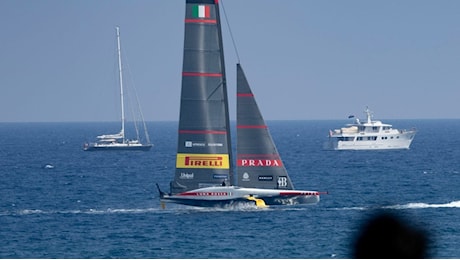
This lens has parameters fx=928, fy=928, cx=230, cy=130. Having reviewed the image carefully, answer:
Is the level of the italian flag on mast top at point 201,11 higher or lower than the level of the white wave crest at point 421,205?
higher

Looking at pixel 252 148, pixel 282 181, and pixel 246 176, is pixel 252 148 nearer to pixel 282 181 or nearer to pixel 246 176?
pixel 246 176

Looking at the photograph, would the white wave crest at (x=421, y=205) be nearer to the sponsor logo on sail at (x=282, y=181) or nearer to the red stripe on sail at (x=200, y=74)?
the sponsor logo on sail at (x=282, y=181)

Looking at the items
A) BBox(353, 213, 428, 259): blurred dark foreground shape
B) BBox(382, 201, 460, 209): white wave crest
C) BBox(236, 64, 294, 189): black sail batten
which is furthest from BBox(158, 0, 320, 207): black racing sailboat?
BBox(353, 213, 428, 259): blurred dark foreground shape

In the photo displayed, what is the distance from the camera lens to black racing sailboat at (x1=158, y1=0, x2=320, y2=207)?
166 ft

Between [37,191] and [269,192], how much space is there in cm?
2825

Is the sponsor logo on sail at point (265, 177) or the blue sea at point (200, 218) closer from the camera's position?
the blue sea at point (200, 218)

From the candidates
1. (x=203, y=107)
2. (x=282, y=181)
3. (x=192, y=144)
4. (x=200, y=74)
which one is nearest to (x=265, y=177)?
(x=282, y=181)

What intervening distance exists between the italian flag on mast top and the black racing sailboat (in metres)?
0.05

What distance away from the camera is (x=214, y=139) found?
2024 inches

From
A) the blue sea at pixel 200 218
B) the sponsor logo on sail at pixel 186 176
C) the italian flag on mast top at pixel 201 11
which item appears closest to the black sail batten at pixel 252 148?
the blue sea at pixel 200 218

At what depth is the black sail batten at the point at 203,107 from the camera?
5053cm

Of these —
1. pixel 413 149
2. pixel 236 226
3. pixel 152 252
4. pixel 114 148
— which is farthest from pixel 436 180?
pixel 114 148

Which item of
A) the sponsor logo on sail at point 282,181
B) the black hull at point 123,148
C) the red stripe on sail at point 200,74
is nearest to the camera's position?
the red stripe on sail at point 200,74

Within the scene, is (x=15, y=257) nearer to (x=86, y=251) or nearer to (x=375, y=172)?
(x=86, y=251)
